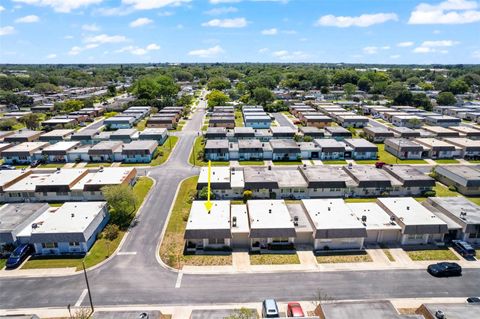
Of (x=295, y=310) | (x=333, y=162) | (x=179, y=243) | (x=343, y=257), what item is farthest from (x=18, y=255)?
(x=333, y=162)

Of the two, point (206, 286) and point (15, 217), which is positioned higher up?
point (15, 217)

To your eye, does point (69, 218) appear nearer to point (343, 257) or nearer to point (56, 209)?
point (56, 209)

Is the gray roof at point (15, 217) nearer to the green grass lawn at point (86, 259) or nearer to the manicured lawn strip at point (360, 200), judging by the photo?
the green grass lawn at point (86, 259)

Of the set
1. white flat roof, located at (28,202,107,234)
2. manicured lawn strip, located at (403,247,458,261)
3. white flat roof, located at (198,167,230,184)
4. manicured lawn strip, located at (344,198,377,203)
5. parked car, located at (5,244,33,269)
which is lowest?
parked car, located at (5,244,33,269)

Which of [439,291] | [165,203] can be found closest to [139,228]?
[165,203]

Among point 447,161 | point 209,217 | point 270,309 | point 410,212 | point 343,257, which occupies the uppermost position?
point 447,161

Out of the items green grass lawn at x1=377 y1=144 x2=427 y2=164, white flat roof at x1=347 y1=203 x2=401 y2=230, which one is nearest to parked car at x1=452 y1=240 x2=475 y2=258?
white flat roof at x1=347 y1=203 x2=401 y2=230

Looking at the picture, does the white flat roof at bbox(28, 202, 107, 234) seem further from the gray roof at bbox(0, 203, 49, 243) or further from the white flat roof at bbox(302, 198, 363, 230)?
the white flat roof at bbox(302, 198, 363, 230)
